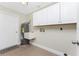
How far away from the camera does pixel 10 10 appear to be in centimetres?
96

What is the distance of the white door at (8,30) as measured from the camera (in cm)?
98

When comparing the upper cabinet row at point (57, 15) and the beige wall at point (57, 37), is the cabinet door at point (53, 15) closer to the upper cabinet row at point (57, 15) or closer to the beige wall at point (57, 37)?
the upper cabinet row at point (57, 15)

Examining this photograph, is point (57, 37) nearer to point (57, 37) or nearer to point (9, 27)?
point (57, 37)

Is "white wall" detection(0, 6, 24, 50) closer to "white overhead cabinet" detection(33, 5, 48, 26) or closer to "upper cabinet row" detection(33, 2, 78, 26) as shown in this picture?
"upper cabinet row" detection(33, 2, 78, 26)

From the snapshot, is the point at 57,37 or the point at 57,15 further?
the point at 57,37

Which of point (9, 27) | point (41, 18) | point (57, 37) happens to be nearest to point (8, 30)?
point (9, 27)

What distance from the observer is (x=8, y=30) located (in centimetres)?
111

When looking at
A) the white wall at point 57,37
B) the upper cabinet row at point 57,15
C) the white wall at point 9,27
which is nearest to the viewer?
the white wall at point 9,27

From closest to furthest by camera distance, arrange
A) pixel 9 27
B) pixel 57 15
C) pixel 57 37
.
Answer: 1. pixel 9 27
2. pixel 57 15
3. pixel 57 37

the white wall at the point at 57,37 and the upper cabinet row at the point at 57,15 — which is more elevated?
the upper cabinet row at the point at 57,15

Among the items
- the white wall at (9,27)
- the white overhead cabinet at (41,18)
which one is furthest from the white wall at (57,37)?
→ the white wall at (9,27)

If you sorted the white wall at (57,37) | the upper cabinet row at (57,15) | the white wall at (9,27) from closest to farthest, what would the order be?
the white wall at (9,27) → the upper cabinet row at (57,15) → the white wall at (57,37)

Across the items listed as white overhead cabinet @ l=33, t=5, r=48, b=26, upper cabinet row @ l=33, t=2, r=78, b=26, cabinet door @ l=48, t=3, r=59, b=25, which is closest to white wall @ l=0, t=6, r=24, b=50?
upper cabinet row @ l=33, t=2, r=78, b=26

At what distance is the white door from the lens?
98 cm
